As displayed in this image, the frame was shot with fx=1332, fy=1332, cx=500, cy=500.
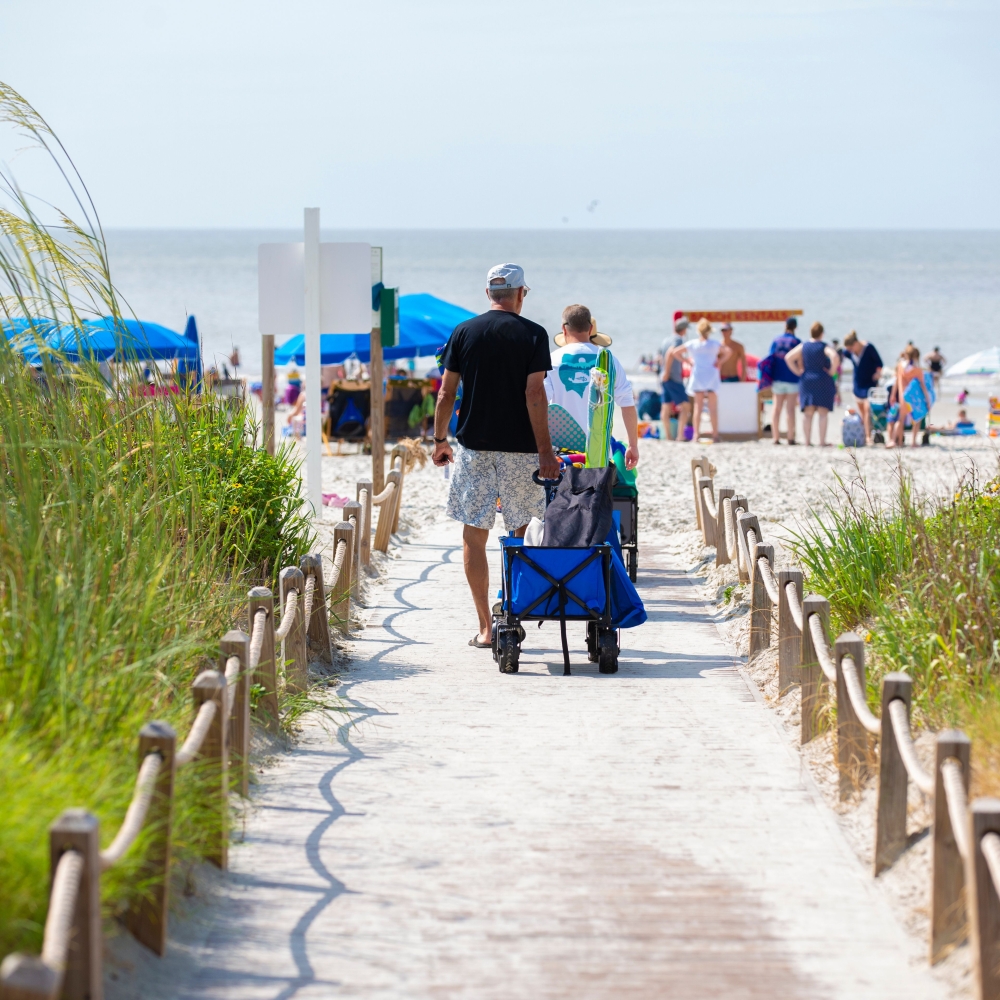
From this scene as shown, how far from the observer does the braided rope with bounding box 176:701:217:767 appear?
3598 mm

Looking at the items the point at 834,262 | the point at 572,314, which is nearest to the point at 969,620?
the point at 572,314

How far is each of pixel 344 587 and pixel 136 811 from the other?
3910 millimetres

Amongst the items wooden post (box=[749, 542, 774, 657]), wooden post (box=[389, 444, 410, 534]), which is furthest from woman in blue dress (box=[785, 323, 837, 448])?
wooden post (box=[749, 542, 774, 657])

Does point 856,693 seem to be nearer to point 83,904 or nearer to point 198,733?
point 198,733

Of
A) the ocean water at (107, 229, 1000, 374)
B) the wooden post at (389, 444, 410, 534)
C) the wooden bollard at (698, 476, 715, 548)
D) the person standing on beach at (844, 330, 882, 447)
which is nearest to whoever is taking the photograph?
the wooden bollard at (698, 476, 715, 548)

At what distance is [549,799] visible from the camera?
14.9ft

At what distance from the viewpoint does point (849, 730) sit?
14.9 feet

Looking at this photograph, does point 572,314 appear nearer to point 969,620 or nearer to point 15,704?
point 969,620

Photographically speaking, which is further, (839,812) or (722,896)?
(839,812)

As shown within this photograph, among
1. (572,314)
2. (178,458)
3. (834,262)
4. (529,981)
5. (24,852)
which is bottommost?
(529,981)

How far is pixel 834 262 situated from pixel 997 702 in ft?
526

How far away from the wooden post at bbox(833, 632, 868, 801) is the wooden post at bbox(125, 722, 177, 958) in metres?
2.28

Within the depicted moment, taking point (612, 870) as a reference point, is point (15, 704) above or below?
above

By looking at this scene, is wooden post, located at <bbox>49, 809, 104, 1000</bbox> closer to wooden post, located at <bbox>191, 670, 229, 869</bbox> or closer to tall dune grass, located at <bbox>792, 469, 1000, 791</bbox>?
wooden post, located at <bbox>191, 670, 229, 869</bbox>
